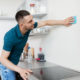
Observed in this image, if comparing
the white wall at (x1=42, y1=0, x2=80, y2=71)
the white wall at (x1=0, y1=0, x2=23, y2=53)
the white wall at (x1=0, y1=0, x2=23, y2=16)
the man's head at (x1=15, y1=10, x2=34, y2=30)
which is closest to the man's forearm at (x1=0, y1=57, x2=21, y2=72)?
the man's head at (x1=15, y1=10, x2=34, y2=30)

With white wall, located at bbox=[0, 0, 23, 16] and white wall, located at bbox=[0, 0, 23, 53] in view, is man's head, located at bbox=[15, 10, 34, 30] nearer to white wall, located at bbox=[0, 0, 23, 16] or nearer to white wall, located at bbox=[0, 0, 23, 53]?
white wall, located at bbox=[0, 0, 23, 53]

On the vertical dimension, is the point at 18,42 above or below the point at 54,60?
above

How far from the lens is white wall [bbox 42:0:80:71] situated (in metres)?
1.56

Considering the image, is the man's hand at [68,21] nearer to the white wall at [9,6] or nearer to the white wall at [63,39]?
the white wall at [63,39]

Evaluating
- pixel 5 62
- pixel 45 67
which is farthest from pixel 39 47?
pixel 5 62

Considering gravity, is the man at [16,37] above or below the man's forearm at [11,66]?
above

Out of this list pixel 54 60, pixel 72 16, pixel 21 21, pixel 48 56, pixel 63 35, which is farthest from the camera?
pixel 48 56

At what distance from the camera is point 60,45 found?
186 centimetres

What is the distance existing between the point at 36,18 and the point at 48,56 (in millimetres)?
723

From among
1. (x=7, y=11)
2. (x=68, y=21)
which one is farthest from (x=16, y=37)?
(x=7, y=11)

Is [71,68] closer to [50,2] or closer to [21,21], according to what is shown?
[21,21]

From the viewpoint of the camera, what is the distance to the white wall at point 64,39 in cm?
156

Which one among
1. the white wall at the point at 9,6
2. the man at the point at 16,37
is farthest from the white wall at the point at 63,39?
the white wall at the point at 9,6

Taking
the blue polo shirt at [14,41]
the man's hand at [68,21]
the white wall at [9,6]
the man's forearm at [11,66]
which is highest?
the white wall at [9,6]
